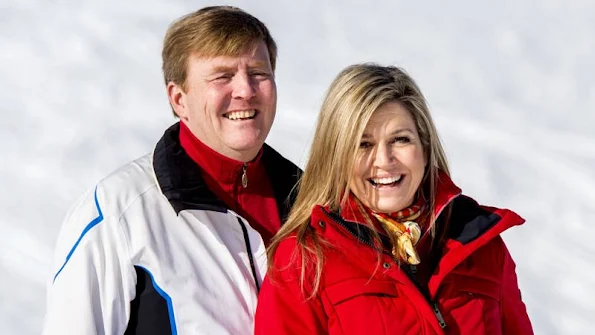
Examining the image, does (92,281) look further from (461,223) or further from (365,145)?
(461,223)

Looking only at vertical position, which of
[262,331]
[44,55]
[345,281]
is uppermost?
[44,55]

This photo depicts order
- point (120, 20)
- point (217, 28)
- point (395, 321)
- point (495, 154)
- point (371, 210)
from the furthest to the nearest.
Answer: point (120, 20) < point (495, 154) < point (217, 28) < point (371, 210) < point (395, 321)

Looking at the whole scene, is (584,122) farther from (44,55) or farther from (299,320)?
(299,320)

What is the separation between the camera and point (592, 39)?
6742 mm

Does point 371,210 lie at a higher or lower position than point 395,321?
higher

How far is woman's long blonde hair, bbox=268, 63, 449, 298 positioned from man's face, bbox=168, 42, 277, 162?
0.96 ft

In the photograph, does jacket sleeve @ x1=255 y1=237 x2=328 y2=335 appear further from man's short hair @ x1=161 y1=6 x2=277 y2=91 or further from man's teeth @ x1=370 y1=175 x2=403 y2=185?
man's short hair @ x1=161 y1=6 x2=277 y2=91

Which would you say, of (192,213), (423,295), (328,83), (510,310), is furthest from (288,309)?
(328,83)

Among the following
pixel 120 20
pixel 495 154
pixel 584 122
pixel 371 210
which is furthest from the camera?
pixel 120 20

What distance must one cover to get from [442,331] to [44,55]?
15.2 ft

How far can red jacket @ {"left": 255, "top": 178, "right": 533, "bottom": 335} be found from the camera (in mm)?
2328

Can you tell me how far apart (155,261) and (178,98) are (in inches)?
25.0

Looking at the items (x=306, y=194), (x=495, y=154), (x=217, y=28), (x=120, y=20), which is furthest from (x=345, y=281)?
(x=120, y=20)

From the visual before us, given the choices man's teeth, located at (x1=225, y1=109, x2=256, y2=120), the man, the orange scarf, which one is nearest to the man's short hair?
the man
